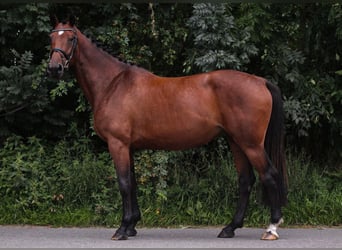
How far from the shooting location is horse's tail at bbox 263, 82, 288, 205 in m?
7.65

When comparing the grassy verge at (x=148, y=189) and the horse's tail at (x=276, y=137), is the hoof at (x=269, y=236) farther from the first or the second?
the grassy verge at (x=148, y=189)

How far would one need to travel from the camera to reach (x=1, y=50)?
10.3 metres

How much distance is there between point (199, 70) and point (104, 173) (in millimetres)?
2079

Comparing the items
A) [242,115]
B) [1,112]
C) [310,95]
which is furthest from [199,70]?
[1,112]

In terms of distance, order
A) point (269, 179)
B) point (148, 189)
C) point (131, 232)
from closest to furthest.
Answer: point (269, 179)
point (131, 232)
point (148, 189)

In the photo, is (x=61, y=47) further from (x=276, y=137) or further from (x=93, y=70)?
(x=276, y=137)

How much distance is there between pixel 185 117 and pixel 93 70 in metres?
1.31

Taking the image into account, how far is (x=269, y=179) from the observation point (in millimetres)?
7484

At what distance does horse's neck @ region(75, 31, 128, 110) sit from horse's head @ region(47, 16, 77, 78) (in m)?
0.20

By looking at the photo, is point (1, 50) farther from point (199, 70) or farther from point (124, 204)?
point (124, 204)

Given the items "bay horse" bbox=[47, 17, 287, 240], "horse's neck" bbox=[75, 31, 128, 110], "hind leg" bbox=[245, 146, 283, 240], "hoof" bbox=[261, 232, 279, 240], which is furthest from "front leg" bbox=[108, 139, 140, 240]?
"hoof" bbox=[261, 232, 279, 240]

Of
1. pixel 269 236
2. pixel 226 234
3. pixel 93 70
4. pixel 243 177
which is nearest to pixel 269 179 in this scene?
pixel 243 177

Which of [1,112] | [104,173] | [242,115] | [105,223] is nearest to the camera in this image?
[242,115]

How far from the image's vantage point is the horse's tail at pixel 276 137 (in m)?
7.65
